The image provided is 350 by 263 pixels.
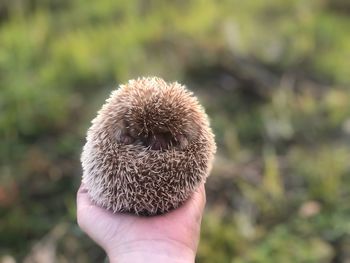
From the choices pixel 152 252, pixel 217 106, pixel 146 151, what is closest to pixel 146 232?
pixel 152 252

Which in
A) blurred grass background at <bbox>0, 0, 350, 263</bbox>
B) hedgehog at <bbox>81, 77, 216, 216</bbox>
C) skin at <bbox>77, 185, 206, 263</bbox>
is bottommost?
blurred grass background at <bbox>0, 0, 350, 263</bbox>

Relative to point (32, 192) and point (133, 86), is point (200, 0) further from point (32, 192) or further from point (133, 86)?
point (133, 86)

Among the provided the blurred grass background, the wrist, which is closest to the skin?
the wrist

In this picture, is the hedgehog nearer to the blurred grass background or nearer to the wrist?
the wrist

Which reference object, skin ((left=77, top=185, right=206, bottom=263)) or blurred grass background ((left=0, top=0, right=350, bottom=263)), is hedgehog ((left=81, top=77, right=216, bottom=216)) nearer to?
skin ((left=77, top=185, right=206, bottom=263))

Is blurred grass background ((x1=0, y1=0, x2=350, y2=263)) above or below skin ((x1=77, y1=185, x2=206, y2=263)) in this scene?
below

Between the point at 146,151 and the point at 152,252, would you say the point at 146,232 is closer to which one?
the point at 152,252

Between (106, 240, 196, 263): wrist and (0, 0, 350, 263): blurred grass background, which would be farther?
(0, 0, 350, 263): blurred grass background
